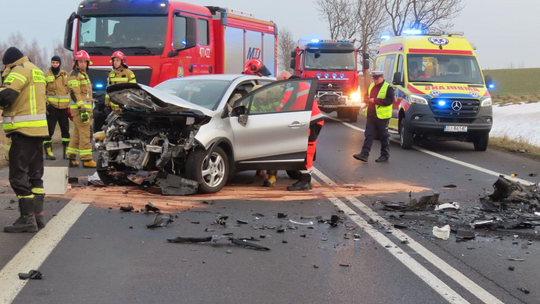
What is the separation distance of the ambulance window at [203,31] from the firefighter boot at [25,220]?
9.79 meters

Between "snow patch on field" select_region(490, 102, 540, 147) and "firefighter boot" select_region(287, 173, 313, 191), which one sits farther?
"snow patch on field" select_region(490, 102, 540, 147)

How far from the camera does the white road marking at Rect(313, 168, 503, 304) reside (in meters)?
4.58

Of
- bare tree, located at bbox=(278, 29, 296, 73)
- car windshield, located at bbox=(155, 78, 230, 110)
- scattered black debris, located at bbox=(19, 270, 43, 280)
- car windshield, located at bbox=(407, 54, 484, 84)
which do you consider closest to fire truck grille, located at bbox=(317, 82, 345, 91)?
car windshield, located at bbox=(407, 54, 484, 84)

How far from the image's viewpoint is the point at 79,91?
11070 millimetres

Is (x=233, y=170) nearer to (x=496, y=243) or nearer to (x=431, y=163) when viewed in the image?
(x=496, y=243)

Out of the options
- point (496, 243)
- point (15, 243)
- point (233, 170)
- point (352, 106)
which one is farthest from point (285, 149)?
point (352, 106)

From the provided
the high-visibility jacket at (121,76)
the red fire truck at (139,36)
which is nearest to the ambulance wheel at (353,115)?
the red fire truck at (139,36)

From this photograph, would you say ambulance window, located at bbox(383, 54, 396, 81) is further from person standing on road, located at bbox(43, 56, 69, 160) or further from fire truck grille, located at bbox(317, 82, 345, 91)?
person standing on road, located at bbox(43, 56, 69, 160)

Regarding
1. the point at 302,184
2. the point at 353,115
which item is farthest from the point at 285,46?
the point at 302,184

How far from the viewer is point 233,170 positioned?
9016 mm

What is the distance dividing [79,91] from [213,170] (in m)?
3.75

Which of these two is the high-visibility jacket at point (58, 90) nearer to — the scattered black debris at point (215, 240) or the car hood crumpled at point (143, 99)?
the car hood crumpled at point (143, 99)

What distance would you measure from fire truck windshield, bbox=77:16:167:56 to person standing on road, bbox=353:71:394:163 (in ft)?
15.5

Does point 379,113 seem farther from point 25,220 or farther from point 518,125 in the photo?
point 518,125
